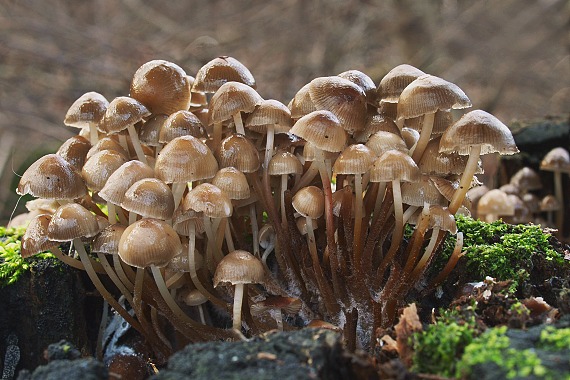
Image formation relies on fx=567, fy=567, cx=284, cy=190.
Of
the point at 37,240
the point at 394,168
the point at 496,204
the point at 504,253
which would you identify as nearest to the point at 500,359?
the point at 394,168

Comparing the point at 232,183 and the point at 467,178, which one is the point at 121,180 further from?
the point at 467,178

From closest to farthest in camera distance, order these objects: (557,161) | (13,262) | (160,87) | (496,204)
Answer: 1. (160,87)
2. (13,262)
3. (496,204)
4. (557,161)

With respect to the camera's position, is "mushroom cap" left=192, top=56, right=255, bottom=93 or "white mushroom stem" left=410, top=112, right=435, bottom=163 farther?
"mushroom cap" left=192, top=56, right=255, bottom=93

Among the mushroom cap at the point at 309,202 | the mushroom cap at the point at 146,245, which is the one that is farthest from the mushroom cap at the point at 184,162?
the mushroom cap at the point at 309,202

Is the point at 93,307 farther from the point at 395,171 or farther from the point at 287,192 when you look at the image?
the point at 395,171

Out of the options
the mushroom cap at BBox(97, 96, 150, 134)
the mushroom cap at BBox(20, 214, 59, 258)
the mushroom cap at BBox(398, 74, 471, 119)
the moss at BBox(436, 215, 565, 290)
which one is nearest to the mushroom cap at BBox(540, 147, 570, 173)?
the moss at BBox(436, 215, 565, 290)

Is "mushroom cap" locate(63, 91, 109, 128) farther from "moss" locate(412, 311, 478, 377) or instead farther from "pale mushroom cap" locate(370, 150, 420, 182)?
"moss" locate(412, 311, 478, 377)

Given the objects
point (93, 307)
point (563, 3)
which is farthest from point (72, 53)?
point (563, 3)
